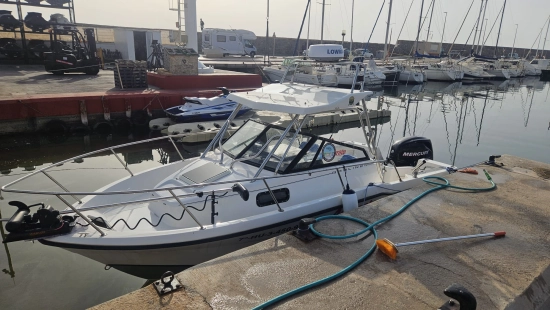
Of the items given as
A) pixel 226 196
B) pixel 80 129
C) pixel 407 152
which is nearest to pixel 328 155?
pixel 226 196

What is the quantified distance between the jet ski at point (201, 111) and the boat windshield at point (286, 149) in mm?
6531

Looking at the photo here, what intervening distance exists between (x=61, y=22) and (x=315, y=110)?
941 inches

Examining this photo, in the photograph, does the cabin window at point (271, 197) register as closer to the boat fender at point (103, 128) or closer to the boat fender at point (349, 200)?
the boat fender at point (349, 200)

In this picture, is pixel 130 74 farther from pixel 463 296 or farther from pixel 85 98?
pixel 463 296

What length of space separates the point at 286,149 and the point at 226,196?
1058mm

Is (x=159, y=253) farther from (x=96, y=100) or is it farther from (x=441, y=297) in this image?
(x=96, y=100)

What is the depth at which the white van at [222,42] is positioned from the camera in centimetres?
3532

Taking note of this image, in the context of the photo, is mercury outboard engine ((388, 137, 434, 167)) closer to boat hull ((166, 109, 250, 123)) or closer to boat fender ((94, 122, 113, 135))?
boat hull ((166, 109, 250, 123))

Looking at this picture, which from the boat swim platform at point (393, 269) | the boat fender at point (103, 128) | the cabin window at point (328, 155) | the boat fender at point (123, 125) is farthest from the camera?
the boat fender at point (123, 125)

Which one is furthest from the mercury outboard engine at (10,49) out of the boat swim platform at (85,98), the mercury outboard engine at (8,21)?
the boat swim platform at (85,98)

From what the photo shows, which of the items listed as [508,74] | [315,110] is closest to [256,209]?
[315,110]

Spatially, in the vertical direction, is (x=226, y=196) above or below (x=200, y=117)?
above

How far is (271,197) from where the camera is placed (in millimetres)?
4738

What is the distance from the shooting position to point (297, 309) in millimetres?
2777
